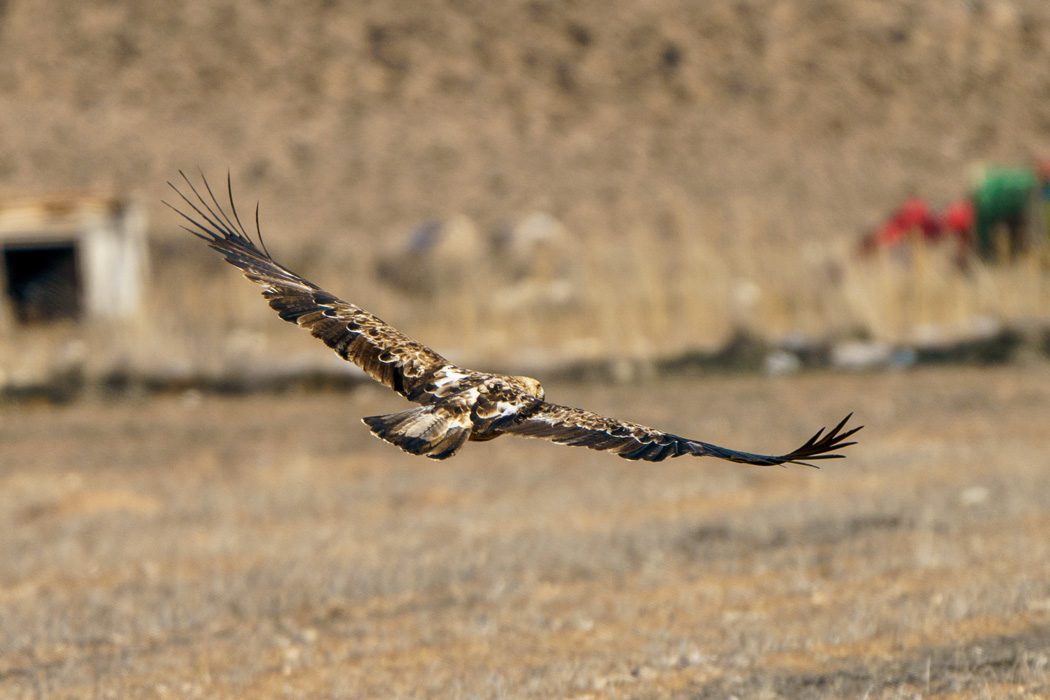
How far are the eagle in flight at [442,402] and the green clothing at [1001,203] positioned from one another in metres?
14.7

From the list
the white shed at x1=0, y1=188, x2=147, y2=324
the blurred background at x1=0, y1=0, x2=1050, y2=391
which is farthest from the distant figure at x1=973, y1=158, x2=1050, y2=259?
the white shed at x1=0, y1=188, x2=147, y2=324

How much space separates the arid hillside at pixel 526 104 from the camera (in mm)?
34875

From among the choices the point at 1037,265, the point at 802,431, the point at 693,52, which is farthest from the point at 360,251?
the point at 693,52

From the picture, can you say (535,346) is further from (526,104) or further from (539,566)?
(526,104)

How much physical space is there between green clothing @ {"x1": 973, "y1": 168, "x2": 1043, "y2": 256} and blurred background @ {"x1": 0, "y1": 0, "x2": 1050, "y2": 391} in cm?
58

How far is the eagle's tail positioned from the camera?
4098 millimetres

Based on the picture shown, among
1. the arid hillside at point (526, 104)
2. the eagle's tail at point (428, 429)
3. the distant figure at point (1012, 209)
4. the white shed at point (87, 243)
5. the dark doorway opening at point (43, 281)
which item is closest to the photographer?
the eagle's tail at point (428, 429)

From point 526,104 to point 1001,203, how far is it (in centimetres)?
2282

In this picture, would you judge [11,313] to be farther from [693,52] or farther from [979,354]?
[693,52]

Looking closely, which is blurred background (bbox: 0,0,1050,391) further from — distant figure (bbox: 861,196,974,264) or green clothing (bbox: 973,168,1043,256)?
green clothing (bbox: 973,168,1043,256)

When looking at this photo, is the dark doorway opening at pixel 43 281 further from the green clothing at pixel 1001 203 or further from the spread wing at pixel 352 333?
the spread wing at pixel 352 333

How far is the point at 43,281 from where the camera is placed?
70.0 ft

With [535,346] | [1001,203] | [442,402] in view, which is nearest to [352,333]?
Result: [442,402]

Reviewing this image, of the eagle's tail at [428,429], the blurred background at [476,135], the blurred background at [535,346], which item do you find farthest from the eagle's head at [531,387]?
the blurred background at [476,135]
